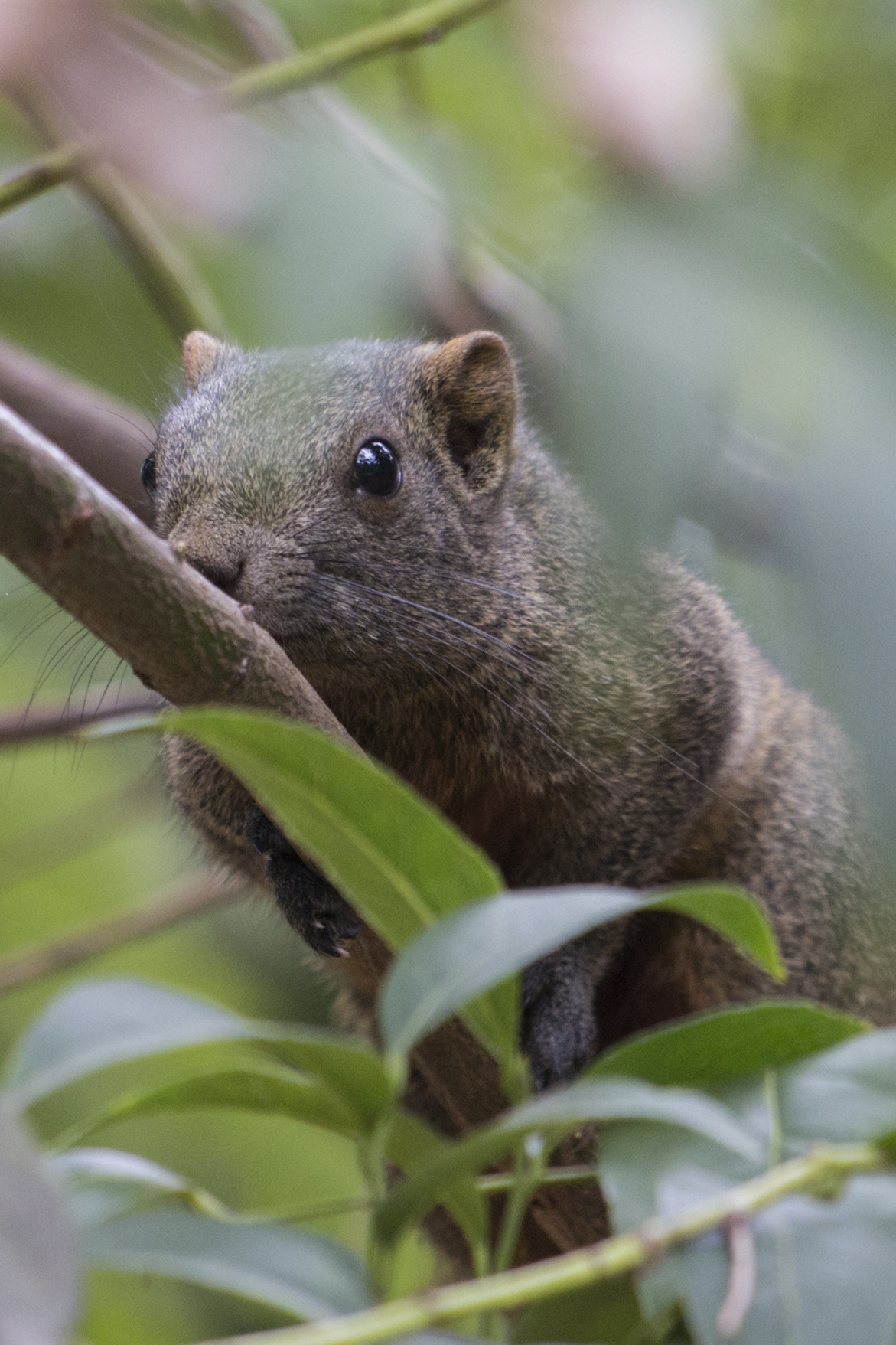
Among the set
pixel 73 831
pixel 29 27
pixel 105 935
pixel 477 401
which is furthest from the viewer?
pixel 73 831

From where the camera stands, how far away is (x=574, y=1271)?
3.44 ft

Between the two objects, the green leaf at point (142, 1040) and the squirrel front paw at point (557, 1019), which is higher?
the green leaf at point (142, 1040)

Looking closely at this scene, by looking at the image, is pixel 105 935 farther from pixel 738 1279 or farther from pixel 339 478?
pixel 738 1279

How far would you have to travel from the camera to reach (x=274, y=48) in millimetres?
3486

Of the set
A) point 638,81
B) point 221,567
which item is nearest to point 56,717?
point 221,567

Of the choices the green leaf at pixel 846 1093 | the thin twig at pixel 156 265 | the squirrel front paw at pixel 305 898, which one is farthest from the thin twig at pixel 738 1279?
the thin twig at pixel 156 265

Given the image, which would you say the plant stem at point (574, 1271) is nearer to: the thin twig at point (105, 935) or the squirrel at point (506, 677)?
the squirrel at point (506, 677)

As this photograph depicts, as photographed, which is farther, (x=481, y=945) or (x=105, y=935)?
(x=105, y=935)

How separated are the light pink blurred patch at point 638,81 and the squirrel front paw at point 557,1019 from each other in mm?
1990

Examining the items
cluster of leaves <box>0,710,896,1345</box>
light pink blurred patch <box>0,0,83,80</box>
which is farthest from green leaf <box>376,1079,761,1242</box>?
light pink blurred patch <box>0,0,83,80</box>

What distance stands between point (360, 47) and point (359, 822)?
102 cm

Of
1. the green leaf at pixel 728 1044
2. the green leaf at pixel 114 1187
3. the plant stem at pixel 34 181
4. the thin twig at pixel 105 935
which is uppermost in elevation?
the plant stem at pixel 34 181

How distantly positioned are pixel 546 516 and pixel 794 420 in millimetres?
2441

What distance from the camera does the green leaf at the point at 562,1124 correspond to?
3.57 feet
